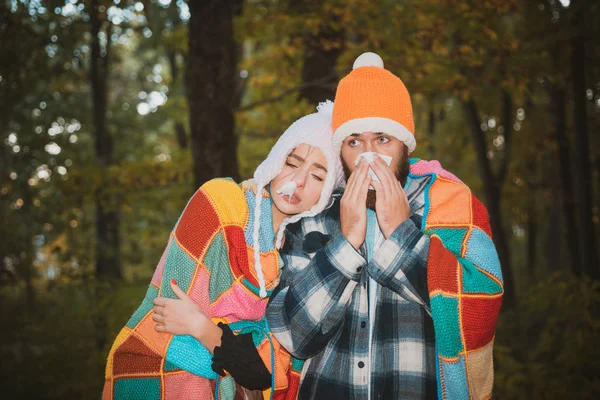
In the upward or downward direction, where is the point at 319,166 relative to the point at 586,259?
upward

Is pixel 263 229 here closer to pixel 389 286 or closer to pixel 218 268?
pixel 218 268

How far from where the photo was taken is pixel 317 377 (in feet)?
8.04

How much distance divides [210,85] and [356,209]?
3.08 metres

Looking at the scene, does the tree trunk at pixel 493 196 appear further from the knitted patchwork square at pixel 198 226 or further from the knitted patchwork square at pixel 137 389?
the knitted patchwork square at pixel 137 389

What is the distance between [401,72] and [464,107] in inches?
191

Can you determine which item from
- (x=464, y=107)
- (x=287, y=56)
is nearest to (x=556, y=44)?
(x=464, y=107)

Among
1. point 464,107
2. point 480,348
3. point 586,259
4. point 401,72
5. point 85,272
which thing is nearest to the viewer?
point 480,348

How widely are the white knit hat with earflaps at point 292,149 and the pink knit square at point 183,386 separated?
58 centimetres

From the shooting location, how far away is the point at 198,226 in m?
2.60

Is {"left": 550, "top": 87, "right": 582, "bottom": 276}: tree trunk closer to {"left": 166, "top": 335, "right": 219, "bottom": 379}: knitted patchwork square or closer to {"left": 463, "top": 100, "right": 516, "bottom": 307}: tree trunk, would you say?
{"left": 463, "top": 100, "right": 516, "bottom": 307}: tree trunk

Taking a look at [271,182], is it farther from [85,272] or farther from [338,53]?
[85,272]

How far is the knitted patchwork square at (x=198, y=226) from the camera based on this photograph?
8.43 ft

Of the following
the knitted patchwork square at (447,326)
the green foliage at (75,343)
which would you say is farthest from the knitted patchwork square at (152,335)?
the green foliage at (75,343)

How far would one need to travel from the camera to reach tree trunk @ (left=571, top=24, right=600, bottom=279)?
934 centimetres
